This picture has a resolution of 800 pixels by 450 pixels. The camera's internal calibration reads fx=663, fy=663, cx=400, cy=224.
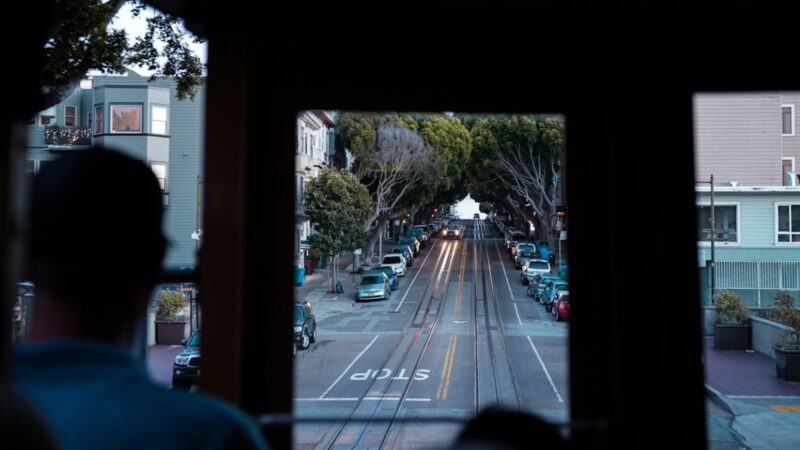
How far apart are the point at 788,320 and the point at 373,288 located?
2137 cm

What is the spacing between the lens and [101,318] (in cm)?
138

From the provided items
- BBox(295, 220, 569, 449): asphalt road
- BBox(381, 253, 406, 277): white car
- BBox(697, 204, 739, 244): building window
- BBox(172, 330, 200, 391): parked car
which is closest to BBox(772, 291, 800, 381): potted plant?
BBox(295, 220, 569, 449): asphalt road

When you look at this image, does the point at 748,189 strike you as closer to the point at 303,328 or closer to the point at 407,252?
the point at 303,328

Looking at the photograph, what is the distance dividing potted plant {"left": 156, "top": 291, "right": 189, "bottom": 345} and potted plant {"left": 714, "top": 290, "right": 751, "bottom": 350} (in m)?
17.2

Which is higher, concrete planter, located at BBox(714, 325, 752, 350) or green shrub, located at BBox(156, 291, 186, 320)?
green shrub, located at BBox(156, 291, 186, 320)

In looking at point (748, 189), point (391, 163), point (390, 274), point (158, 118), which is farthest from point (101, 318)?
point (391, 163)

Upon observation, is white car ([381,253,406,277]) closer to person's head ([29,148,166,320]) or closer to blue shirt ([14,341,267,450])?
person's head ([29,148,166,320])

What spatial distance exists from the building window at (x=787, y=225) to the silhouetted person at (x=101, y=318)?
32634 mm

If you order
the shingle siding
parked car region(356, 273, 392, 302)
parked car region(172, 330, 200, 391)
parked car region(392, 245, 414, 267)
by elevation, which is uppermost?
the shingle siding

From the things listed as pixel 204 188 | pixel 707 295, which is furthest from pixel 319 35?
pixel 707 295

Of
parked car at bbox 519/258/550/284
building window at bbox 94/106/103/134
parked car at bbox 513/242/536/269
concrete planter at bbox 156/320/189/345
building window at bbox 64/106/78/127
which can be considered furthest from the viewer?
parked car at bbox 513/242/536/269

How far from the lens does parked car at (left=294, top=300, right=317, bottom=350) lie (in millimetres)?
21703

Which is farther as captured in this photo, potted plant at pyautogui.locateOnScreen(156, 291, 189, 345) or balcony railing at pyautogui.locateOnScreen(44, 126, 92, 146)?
balcony railing at pyautogui.locateOnScreen(44, 126, 92, 146)

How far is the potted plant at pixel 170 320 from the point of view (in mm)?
21328
